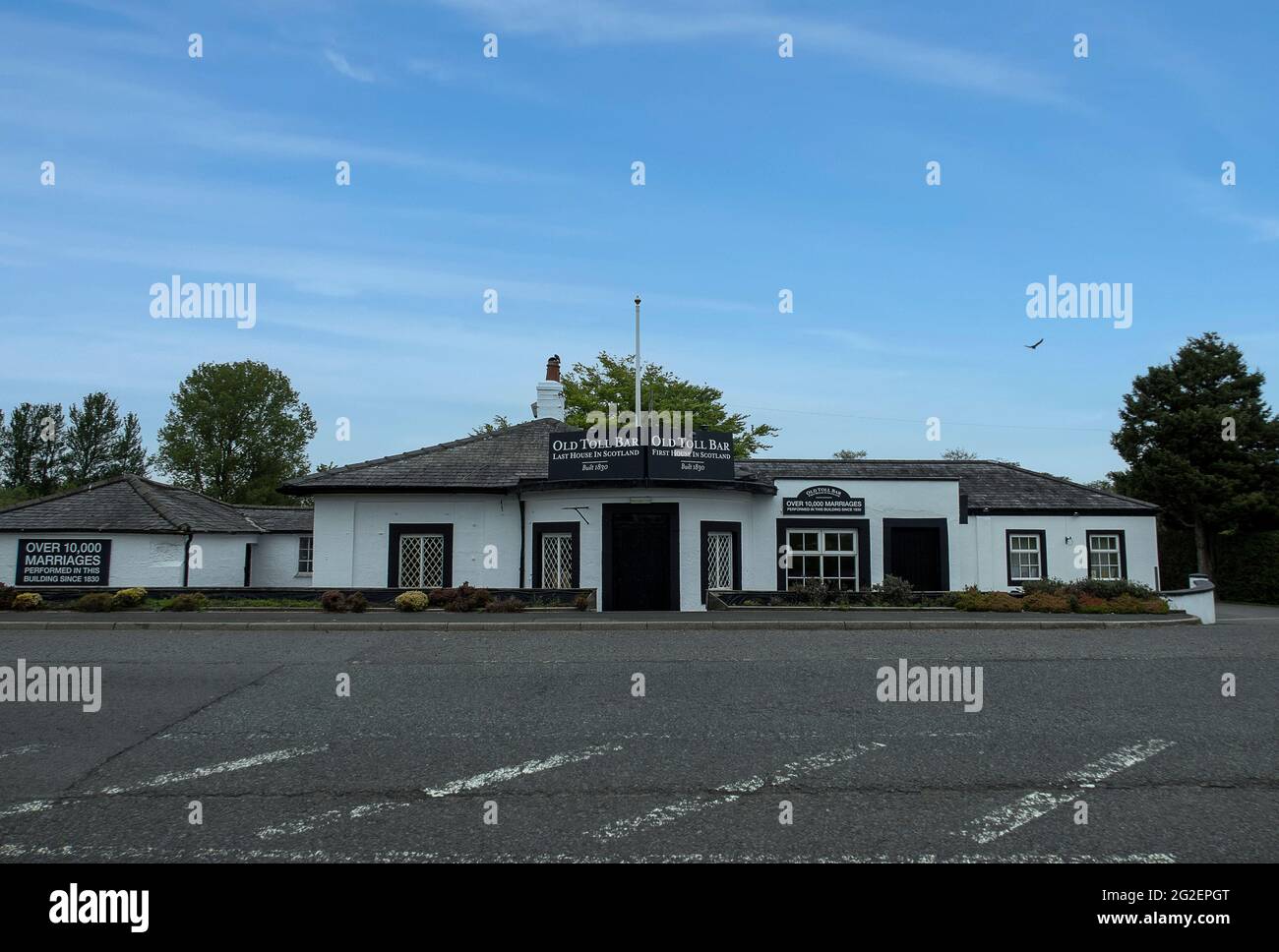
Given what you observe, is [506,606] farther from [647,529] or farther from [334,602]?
[647,529]

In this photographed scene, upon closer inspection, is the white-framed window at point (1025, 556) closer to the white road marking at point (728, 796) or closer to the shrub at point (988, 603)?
the shrub at point (988, 603)

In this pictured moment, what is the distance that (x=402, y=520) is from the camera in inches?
928

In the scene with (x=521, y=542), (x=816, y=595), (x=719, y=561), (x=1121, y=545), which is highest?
(x=521, y=542)

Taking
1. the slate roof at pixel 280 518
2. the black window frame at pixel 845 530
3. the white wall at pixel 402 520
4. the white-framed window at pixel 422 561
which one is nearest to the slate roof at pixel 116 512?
the slate roof at pixel 280 518

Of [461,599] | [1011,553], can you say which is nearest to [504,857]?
[461,599]

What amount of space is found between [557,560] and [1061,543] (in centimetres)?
1554

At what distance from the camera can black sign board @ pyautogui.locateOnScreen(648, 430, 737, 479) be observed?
21859mm

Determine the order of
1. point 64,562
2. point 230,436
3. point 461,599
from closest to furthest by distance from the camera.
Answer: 1. point 461,599
2. point 64,562
3. point 230,436

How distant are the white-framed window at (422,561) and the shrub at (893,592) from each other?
1172 cm

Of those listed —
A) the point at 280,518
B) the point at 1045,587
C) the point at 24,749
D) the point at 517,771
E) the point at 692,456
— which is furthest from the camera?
the point at 280,518

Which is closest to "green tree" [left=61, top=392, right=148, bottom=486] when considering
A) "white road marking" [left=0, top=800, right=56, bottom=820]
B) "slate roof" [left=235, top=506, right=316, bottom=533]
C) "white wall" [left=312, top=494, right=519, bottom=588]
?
"slate roof" [left=235, top=506, right=316, bottom=533]

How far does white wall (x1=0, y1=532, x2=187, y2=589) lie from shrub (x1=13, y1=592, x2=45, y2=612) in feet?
25.1

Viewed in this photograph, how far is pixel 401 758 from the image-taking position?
6906 millimetres
